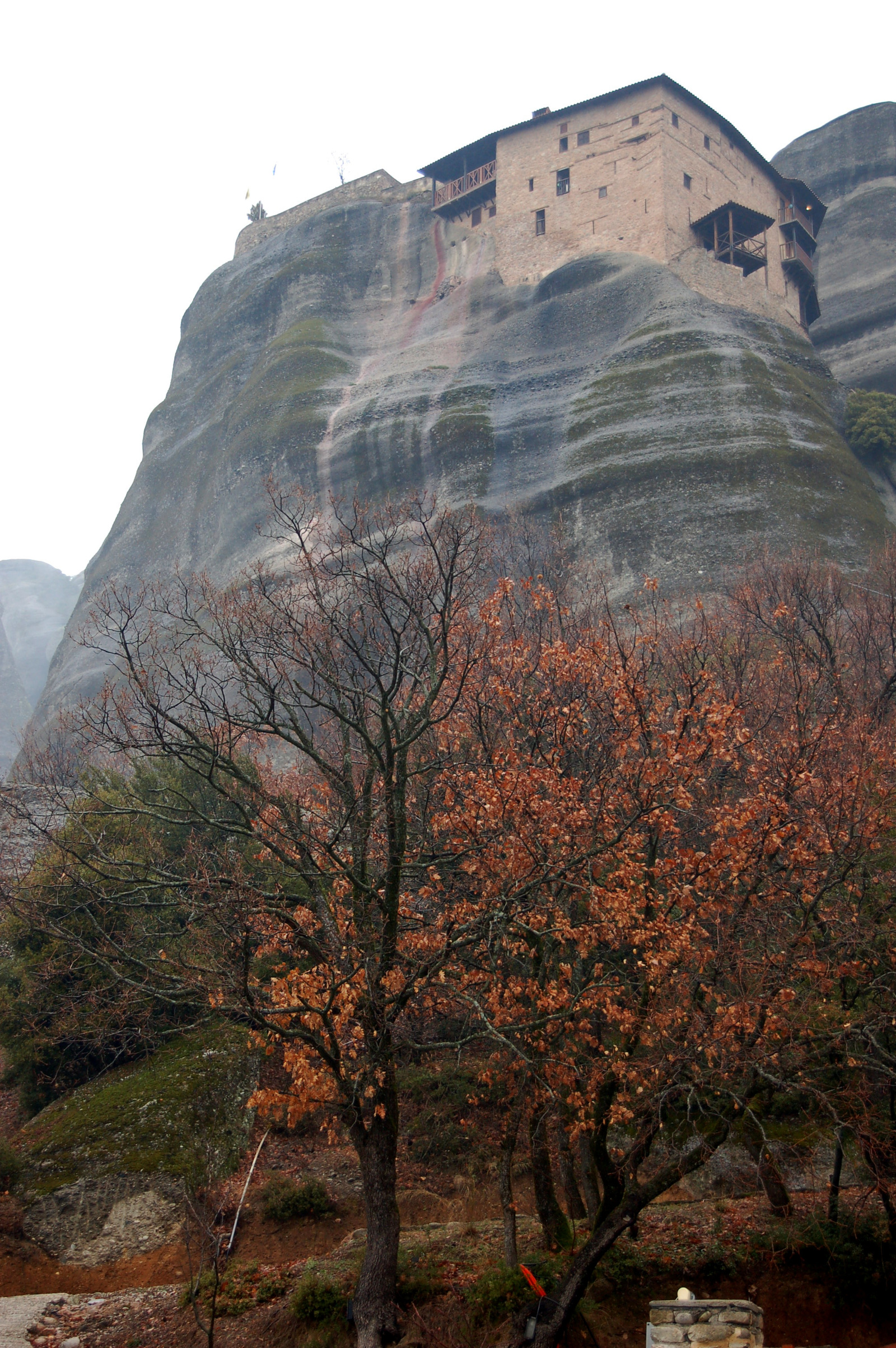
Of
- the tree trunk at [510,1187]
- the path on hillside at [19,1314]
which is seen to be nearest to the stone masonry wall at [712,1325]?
the tree trunk at [510,1187]

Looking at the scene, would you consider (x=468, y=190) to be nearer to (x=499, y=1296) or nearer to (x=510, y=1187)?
(x=510, y=1187)

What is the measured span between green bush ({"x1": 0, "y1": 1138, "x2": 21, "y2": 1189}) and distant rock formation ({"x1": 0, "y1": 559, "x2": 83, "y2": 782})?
216 feet

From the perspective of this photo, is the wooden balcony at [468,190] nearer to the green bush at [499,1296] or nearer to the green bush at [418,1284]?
the green bush at [418,1284]

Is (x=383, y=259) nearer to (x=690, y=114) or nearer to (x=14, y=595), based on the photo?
(x=690, y=114)

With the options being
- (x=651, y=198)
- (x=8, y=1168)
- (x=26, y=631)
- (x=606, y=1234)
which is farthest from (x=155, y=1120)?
(x=26, y=631)

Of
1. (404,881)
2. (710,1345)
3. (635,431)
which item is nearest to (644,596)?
(635,431)

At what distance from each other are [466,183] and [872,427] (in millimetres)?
32069

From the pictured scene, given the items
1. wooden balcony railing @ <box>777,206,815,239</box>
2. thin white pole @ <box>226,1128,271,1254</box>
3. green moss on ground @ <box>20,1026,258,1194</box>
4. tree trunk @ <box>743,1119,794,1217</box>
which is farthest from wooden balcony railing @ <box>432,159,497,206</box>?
tree trunk @ <box>743,1119,794,1217</box>

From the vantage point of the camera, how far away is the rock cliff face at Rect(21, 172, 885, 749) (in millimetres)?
37719

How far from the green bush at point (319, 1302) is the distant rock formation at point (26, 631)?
235 ft

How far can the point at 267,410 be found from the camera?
54.2 metres

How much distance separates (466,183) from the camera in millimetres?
60188

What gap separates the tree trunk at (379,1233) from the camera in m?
10.2

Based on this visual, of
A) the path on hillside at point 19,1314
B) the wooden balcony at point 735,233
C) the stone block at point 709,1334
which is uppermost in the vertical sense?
the wooden balcony at point 735,233
